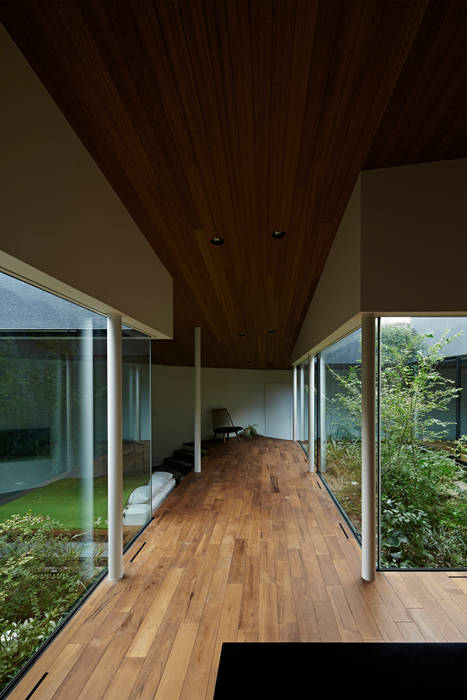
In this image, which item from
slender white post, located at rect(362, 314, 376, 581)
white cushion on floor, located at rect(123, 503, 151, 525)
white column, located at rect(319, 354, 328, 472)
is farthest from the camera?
white column, located at rect(319, 354, 328, 472)

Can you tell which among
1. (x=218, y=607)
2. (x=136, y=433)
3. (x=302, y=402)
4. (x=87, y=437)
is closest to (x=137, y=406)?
(x=136, y=433)

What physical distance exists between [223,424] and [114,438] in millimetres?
8120

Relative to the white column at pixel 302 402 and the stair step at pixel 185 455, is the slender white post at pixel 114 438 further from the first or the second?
the white column at pixel 302 402

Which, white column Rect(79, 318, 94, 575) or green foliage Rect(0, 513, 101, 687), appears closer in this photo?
green foliage Rect(0, 513, 101, 687)

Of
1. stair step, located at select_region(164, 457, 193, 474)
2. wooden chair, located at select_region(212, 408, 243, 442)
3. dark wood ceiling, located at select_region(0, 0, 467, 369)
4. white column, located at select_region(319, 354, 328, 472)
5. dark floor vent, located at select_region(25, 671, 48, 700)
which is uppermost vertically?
dark wood ceiling, located at select_region(0, 0, 467, 369)

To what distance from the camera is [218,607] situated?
259 cm

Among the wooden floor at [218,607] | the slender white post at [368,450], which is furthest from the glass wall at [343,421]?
the wooden floor at [218,607]

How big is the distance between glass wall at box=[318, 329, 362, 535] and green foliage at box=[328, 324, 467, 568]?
34 cm

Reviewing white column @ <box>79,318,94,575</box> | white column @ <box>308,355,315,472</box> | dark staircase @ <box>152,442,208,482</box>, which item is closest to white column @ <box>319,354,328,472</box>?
white column @ <box>308,355,315,472</box>

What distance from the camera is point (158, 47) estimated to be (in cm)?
164

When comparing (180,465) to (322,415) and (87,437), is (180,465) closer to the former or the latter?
(322,415)

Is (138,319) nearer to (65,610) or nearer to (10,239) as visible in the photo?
(10,239)

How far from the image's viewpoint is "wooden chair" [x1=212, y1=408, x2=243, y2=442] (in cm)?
1054

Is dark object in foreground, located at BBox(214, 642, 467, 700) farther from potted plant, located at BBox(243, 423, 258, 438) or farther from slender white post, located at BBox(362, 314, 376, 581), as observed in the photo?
potted plant, located at BBox(243, 423, 258, 438)
